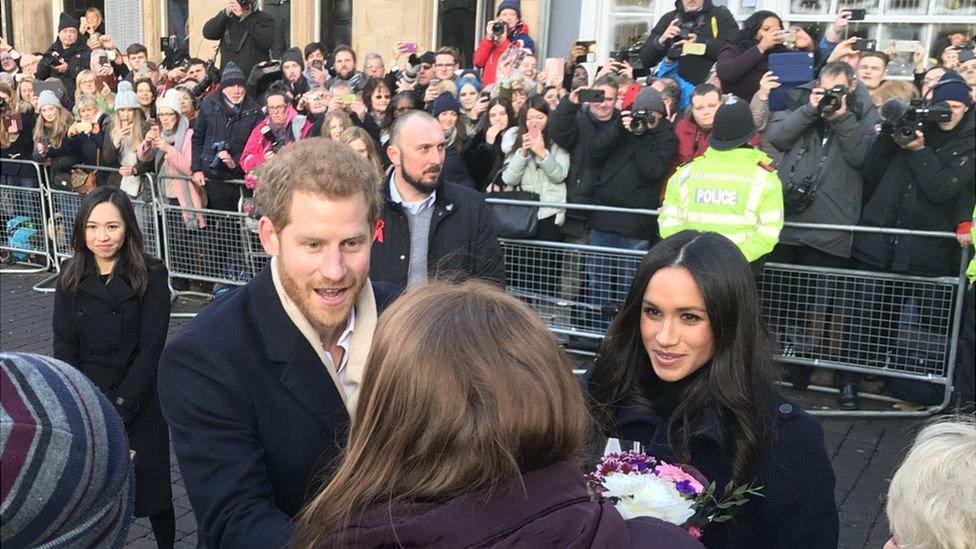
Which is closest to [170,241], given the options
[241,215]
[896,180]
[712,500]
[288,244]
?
[241,215]

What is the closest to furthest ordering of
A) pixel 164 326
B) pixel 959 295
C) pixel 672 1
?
pixel 164 326 < pixel 959 295 < pixel 672 1

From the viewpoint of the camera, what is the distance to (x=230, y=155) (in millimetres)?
8570

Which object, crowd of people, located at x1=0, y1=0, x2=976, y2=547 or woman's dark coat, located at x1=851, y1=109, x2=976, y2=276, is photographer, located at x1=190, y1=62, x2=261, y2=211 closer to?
crowd of people, located at x1=0, y1=0, x2=976, y2=547

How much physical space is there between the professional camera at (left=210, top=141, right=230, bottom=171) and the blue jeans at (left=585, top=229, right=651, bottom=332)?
3.51 metres

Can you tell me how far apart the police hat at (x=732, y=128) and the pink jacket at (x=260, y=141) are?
12.5 ft

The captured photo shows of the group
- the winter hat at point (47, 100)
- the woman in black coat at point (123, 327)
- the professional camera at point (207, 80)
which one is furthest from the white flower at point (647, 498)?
the professional camera at point (207, 80)

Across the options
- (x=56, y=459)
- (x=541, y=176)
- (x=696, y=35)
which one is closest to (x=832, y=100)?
(x=541, y=176)

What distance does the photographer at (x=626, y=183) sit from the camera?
687 centimetres

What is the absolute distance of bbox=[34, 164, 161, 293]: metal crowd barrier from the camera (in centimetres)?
898

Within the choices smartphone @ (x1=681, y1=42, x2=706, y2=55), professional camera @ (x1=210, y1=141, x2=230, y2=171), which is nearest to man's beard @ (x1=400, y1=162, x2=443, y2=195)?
professional camera @ (x1=210, y1=141, x2=230, y2=171)

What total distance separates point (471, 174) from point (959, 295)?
12.3ft

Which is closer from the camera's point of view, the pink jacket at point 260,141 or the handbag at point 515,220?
the handbag at point 515,220

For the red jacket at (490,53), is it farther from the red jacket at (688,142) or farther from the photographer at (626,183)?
the red jacket at (688,142)

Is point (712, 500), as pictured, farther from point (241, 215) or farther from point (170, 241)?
point (170, 241)
